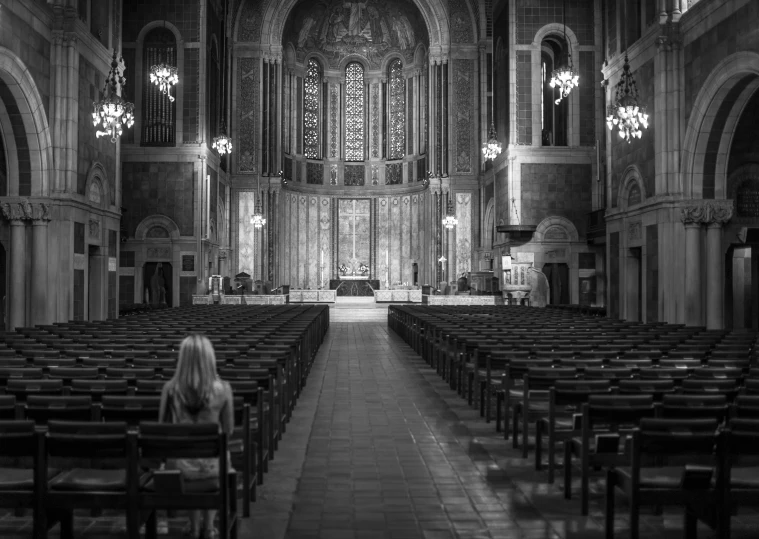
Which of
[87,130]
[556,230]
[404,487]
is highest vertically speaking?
[87,130]

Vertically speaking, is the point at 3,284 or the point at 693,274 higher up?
the point at 693,274

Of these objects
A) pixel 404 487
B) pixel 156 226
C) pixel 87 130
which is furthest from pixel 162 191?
pixel 404 487

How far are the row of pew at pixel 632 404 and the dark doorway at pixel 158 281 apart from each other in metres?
22.1

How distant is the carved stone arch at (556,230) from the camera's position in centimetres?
3759

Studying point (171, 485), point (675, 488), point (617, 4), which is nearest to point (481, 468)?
point (675, 488)

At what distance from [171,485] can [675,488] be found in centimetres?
357

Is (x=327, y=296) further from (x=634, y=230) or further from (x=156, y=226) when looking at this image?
(x=634, y=230)

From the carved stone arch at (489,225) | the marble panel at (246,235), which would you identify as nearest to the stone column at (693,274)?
the carved stone arch at (489,225)

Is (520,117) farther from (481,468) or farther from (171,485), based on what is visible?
(171,485)

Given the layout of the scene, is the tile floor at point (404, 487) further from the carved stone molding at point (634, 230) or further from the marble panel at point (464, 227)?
the marble panel at point (464, 227)

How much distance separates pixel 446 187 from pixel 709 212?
27.6 meters

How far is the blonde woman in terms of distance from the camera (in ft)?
18.5

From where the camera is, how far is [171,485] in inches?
212

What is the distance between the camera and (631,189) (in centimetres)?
2692
